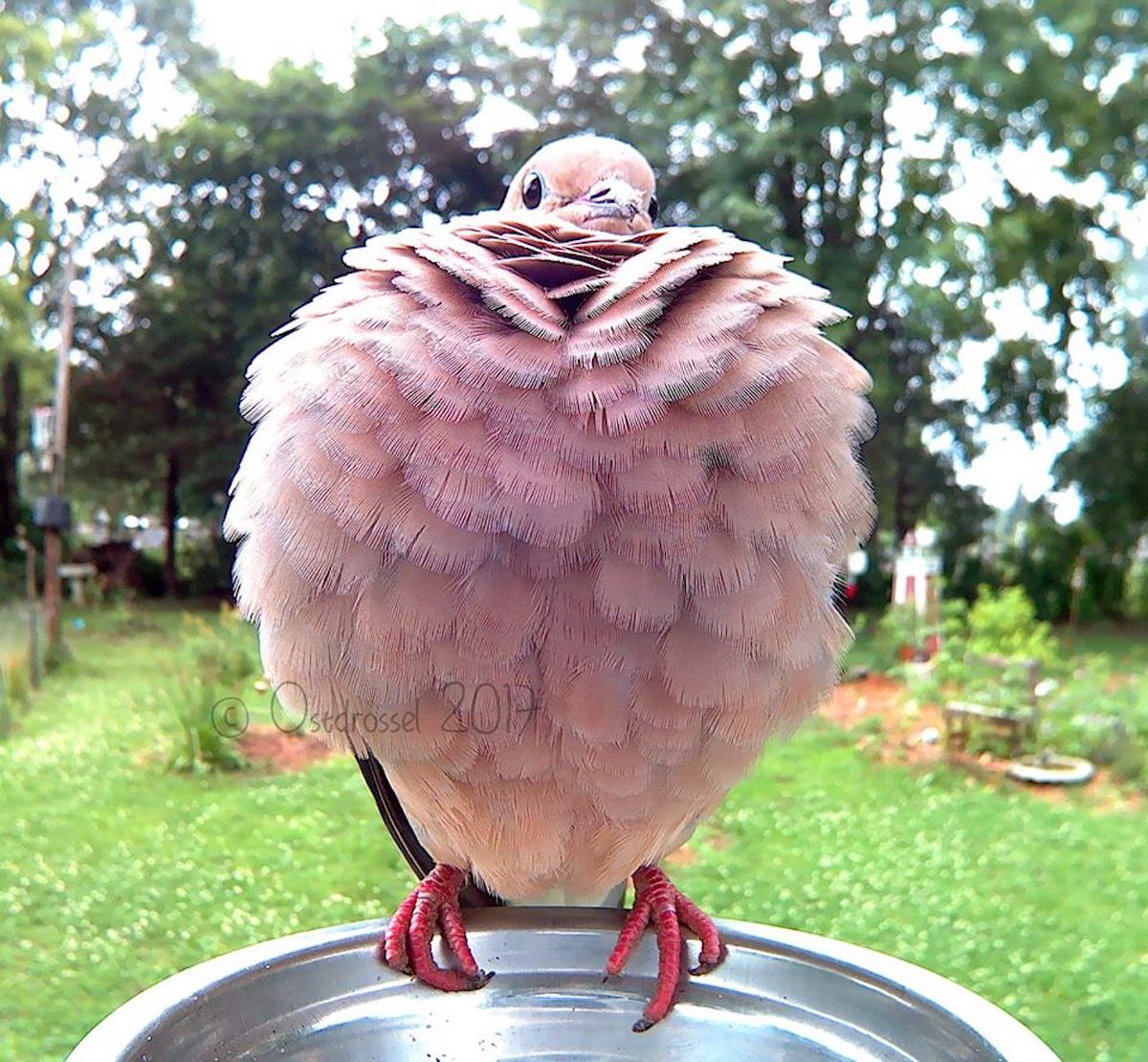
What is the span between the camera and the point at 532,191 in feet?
5.09

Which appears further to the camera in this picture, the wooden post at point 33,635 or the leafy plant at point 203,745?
the wooden post at point 33,635

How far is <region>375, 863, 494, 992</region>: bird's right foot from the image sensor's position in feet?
3.41

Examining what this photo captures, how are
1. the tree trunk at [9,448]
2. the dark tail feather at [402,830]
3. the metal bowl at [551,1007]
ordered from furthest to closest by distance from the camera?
the tree trunk at [9,448] → the dark tail feather at [402,830] → the metal bowl at [551,1007]

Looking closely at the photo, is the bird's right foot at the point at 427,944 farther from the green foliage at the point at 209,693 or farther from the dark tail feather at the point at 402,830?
the green foliage at the point at 209,693

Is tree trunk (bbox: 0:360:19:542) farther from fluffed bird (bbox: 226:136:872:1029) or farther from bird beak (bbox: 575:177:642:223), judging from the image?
fluffed bird (bbox: 226:136:872:1029)

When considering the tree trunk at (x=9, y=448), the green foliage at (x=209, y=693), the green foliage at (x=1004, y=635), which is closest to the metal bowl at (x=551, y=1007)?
the green foliage at (x=209, y=693)

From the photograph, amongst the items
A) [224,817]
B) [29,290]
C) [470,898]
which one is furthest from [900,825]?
[29,290]

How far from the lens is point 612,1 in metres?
6.64

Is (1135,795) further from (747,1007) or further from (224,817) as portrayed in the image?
(747,1007)

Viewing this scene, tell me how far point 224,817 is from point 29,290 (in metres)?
4.27

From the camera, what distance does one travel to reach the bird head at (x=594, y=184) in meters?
1.36

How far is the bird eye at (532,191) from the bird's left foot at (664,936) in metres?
0.92

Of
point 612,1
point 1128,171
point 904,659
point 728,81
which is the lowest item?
point 904,659

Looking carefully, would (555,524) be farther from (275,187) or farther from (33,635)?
(275,187)
